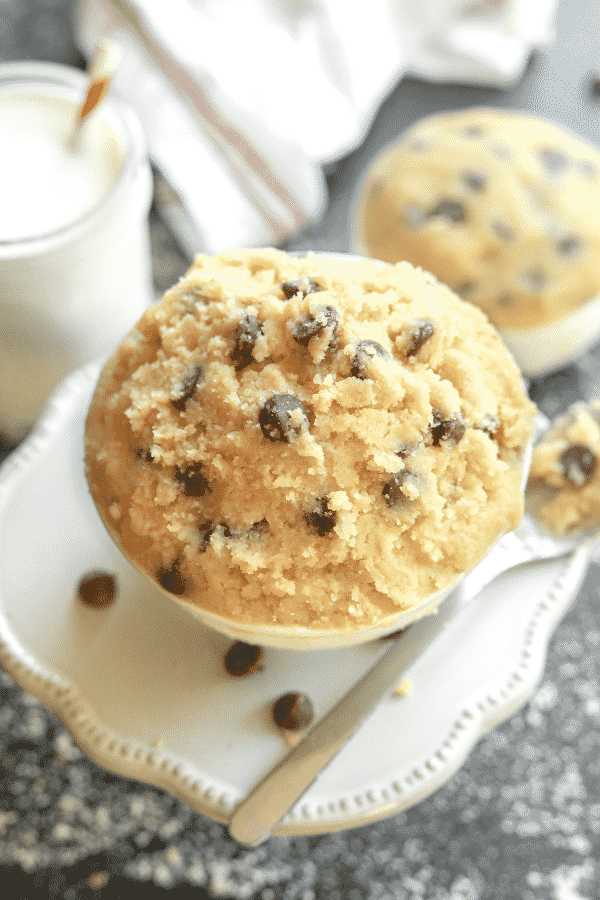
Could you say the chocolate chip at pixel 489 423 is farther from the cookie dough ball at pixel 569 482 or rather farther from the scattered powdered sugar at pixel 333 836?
the scattered powdered sugar at pixel 333 836

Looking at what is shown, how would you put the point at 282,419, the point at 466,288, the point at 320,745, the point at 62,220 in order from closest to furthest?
the point at 282,419
the point at 320,745
the point at 62,220
the point at 466,288

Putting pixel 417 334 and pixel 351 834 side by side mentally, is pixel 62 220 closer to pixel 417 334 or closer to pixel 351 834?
pixel 417 334

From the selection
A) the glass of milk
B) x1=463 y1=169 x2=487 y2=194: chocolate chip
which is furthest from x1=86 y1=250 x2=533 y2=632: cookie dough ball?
x1=463 y1=169 x2=487 y2=194: chocolate chip

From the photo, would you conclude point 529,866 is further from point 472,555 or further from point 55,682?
point 55,682

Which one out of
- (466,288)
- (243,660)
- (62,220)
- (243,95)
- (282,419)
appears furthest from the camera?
(243,95)

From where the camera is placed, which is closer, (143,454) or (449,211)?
(143,454)

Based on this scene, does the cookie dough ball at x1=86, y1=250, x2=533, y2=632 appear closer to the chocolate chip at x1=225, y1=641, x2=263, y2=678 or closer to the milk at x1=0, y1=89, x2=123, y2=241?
the chocolate chip at x1=225, y1=641, x2=263, y2=678

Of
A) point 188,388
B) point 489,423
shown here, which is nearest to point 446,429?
point 489,423
